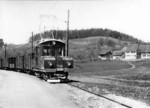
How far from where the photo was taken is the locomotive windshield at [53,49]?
21.5 m

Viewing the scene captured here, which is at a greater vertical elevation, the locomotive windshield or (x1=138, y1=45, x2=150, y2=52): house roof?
(x1=138, y1=45, x2=150, y2=52): house roof

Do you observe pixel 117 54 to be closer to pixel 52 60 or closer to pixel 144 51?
pixel 144 51

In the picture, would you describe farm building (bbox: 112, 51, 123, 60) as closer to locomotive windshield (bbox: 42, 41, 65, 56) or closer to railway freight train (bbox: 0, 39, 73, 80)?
railway freight train (bbox: 0, 39, 73, 80)

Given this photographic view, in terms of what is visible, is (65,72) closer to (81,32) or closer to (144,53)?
(144,53)

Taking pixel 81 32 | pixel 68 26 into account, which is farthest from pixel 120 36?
pixel 68 26

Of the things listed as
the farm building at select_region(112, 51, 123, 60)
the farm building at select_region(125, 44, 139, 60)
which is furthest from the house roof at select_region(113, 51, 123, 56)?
the farm building at select_region(125, 44, 139, 60)

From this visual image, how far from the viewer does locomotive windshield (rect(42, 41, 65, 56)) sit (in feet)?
70.7

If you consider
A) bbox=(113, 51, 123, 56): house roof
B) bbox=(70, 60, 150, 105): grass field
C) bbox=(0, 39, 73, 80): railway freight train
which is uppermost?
bbox=(113, 51, 123, 56): house roof

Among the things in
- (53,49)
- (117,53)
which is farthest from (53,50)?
(117,53)

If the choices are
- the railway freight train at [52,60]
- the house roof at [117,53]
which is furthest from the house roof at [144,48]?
the railway freight train at [52,60]

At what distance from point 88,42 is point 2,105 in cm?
13790

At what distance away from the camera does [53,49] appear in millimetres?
21719

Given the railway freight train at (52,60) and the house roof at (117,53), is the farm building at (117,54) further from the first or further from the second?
the railway freight train at (52,60)

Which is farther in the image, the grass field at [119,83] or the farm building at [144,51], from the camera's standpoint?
the farm building at [144,51]
